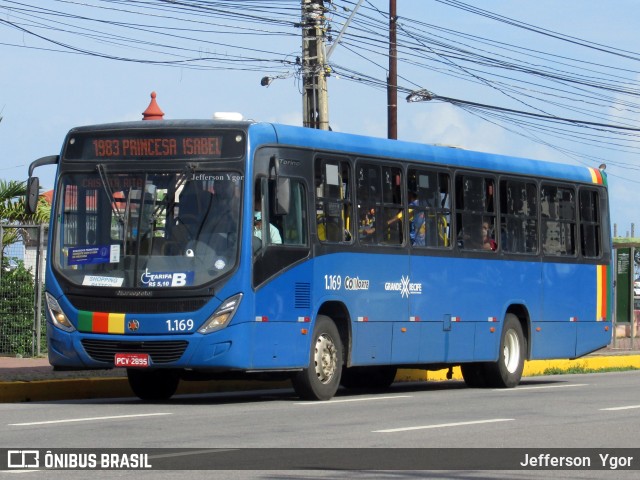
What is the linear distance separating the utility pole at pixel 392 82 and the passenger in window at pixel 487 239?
13.6 m

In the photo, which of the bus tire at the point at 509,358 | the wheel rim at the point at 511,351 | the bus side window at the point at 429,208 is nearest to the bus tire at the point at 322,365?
the bus side window at the point at 429,208

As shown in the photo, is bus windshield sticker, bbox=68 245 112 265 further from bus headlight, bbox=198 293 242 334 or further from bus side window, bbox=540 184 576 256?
bus side window, bbox=540 184 576 256

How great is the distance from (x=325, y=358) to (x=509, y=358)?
16.4ft

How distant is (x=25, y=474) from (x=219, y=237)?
672cm

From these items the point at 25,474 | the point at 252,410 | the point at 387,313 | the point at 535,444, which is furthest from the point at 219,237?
the point at 25,474

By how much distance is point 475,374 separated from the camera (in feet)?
72.2

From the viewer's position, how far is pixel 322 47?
27547mm

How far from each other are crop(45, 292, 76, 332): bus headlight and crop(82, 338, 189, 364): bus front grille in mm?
412

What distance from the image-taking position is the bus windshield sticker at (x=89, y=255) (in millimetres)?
16797

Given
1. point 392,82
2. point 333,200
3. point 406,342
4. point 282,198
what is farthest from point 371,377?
point 392,82

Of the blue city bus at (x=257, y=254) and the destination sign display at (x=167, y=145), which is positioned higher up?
the destination sign display at (x=167, y=145)

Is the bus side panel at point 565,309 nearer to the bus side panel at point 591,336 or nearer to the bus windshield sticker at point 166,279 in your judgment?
the bus side panel at point 591,336

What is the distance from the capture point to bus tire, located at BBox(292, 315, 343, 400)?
17484mm

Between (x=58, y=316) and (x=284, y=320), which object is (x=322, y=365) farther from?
(x=58, y=316)
